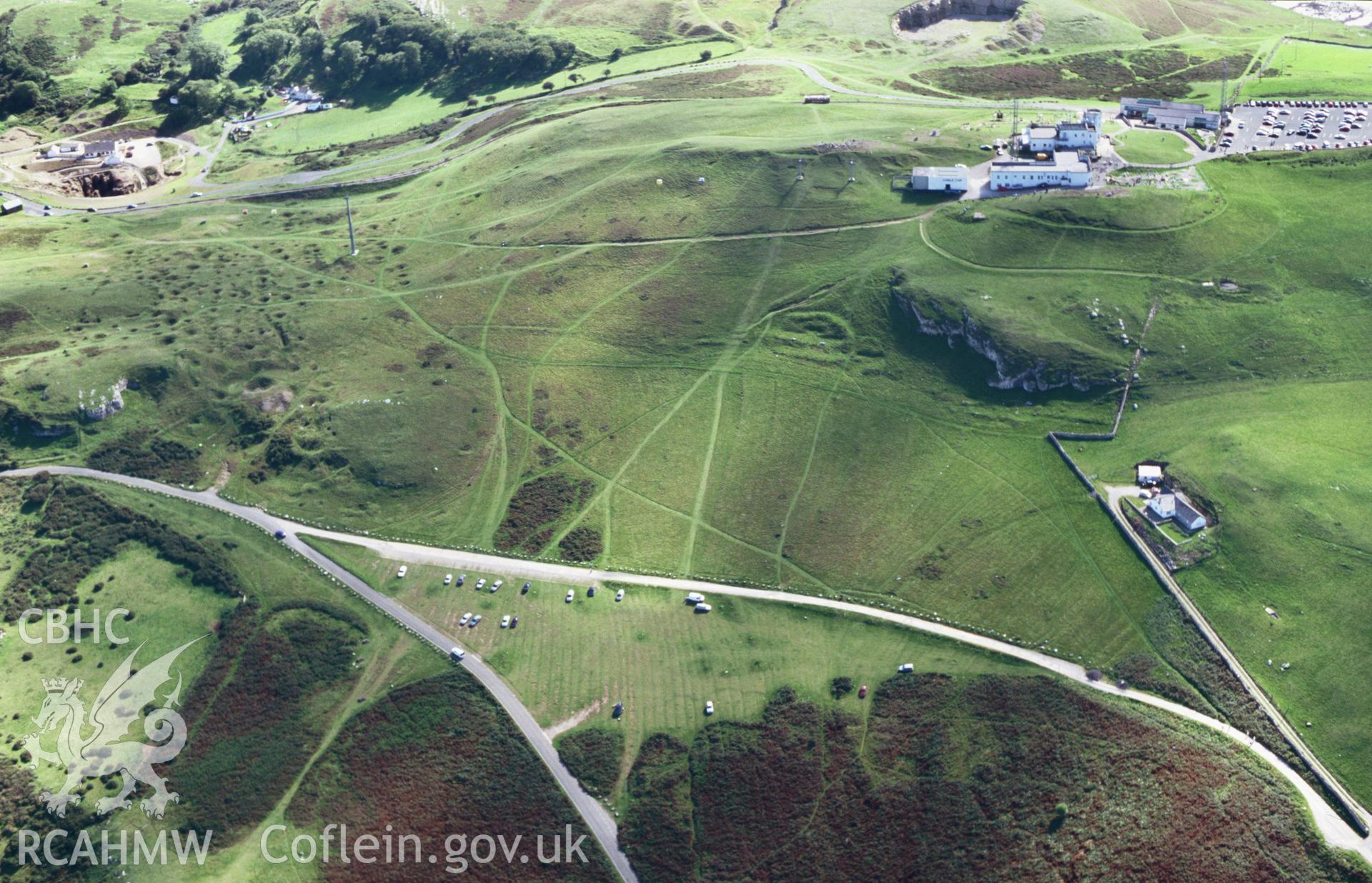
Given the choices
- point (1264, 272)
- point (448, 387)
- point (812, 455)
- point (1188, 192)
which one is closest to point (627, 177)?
point (448, 387)

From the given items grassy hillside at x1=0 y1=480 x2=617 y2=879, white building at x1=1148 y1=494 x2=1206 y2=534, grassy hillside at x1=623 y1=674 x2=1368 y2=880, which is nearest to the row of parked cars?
white building at x1=1148 y1=494 x2=1206 y2=534

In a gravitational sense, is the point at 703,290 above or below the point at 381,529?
above

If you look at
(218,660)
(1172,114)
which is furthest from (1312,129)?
(218,660)

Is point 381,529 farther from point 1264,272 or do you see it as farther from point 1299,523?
point 1264,272

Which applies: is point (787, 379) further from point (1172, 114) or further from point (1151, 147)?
point (1172, 114)

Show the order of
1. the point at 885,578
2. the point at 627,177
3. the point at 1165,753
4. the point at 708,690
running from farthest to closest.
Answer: the point at 627,177 → the point at 885,578 → the point at 708,690 → the point at 1165,753

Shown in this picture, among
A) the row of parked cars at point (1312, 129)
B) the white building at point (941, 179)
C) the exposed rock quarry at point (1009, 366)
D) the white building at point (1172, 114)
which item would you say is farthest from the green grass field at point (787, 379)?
the white building at point (1172, 114)

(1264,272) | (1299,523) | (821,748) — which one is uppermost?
(1264,272)
